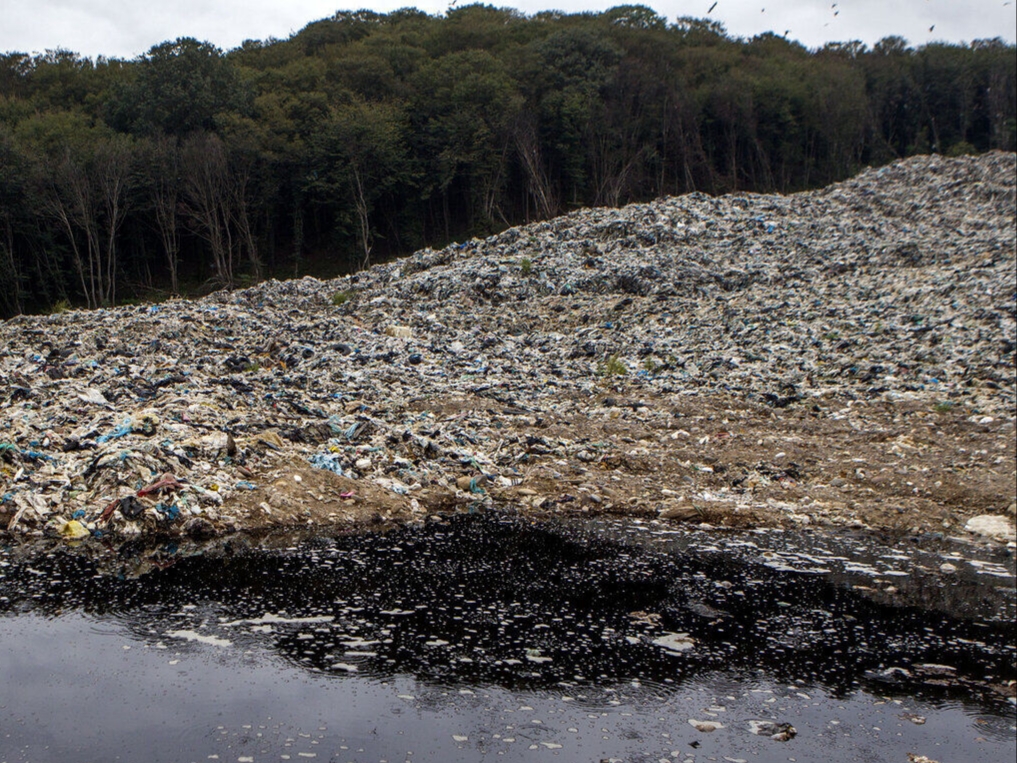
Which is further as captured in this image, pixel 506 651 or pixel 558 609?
pixel 558 609

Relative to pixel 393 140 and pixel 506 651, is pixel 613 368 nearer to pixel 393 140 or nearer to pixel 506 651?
pixel 506 651

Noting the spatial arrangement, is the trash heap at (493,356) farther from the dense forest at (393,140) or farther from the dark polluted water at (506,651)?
the dense forest at (393,140)

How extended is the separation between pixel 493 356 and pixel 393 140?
18.9m

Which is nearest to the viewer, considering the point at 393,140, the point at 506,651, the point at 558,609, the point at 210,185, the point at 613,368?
the point at 506,651

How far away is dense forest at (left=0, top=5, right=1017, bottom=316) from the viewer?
2638 centimetres

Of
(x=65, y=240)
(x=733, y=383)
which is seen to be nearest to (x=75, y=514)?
(x=733, y=383)

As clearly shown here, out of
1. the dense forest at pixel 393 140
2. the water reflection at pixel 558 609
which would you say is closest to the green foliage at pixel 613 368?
the water reflection at pixel 558 609

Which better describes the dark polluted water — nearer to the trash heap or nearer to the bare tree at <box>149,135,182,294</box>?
the trash heap

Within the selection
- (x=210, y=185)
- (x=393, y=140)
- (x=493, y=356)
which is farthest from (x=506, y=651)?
(x=393, y=140)

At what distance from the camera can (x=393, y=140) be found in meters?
28.1

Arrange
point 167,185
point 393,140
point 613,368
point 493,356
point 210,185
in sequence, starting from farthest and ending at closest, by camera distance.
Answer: point 393,140
point 167,185
point 210,185
point 493,356
point 613,368

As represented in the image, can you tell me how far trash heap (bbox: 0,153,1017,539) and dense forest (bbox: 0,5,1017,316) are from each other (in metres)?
11.2

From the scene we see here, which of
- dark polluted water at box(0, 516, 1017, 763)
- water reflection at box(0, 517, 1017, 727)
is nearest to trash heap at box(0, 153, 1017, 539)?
water reflection at box(0, 517, 1017, 727)

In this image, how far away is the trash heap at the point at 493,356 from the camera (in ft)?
20.5
